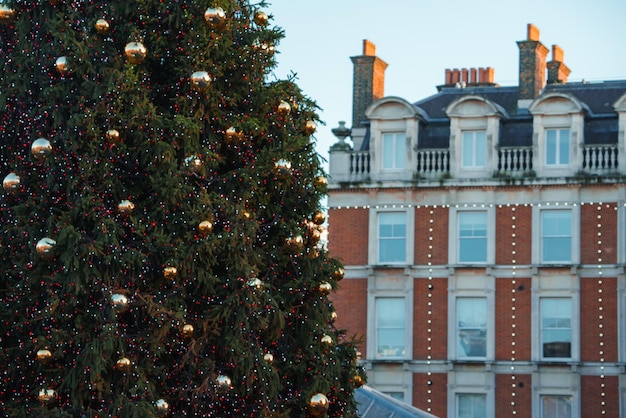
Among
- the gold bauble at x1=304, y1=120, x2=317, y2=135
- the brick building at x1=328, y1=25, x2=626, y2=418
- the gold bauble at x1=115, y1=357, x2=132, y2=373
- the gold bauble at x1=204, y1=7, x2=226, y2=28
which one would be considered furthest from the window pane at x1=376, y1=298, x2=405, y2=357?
the gold bauble at x1=115, y1=357, x2=132, y2=373

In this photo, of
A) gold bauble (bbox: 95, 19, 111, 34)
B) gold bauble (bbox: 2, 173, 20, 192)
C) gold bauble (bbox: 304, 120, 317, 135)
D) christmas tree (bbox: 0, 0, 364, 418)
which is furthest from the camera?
gold bauble (bbox: 304, 120, 317, 135)

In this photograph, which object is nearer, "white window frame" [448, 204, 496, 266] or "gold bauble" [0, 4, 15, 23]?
"gold bauble" [0, 4, 15, 23]

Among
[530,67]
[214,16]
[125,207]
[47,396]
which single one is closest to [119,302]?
[125,207]

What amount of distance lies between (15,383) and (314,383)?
3.15m

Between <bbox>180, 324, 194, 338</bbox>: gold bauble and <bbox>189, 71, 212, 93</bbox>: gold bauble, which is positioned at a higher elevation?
<bbox>189, 71, 212, 93</bbox>: gold bauble

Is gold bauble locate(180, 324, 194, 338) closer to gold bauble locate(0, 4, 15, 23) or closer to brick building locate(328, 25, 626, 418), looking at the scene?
gold bauble locate(0, 4, 15, 23)

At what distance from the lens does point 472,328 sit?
42.6m

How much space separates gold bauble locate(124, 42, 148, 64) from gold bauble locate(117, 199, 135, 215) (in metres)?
1.50

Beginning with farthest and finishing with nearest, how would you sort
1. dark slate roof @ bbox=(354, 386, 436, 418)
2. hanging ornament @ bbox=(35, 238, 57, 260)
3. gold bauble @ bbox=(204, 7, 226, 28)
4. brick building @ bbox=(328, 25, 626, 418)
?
brick building @ bbox=(328, 25, 626, 418) < dark slate roof @ bbox=(354, 386, 436, 418) < gold bauble @ bbox=(204, 7, 226, 28) < hanging ornament @ bbox=(35, 238, 57, 260)

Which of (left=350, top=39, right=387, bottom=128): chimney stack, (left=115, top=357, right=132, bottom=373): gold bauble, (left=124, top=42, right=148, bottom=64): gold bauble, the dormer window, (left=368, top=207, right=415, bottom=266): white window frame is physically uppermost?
(left=350, top=39, right=387, bottom=128): chimney stack

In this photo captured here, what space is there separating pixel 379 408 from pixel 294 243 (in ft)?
23.4

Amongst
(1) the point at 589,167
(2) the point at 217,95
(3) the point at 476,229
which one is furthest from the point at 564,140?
(2) the point at 217,95

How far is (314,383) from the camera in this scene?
49.4 ft

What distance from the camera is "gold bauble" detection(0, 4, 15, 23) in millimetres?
15203
